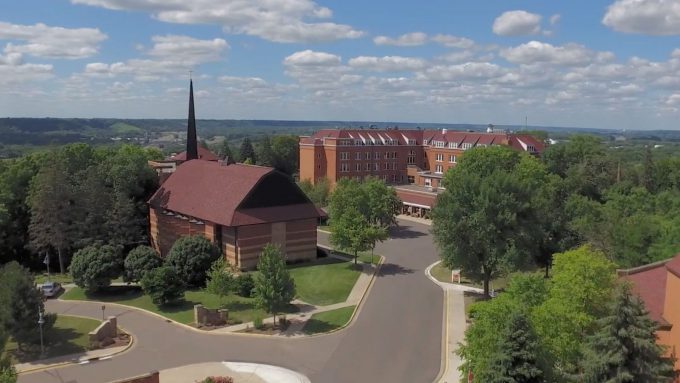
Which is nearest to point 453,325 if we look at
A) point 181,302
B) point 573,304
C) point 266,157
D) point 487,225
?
point 487,225

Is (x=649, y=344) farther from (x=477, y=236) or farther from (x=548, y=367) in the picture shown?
(x=477, y=236)

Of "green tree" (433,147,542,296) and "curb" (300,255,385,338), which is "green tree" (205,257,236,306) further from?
"green tree" (433,147,542,296)

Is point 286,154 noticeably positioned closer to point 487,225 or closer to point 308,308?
point 308,308

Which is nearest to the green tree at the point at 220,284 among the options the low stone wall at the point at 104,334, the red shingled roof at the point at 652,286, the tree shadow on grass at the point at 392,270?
the low stone wall at the point at 104,334

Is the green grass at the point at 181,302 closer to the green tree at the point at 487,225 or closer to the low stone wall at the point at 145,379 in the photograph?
the low stone wall at the point at 145,379

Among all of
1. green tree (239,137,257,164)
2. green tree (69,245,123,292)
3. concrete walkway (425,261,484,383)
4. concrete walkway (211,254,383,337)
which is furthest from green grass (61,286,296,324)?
green tree (239,137,257,164)

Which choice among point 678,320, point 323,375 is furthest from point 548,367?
point 323,375
